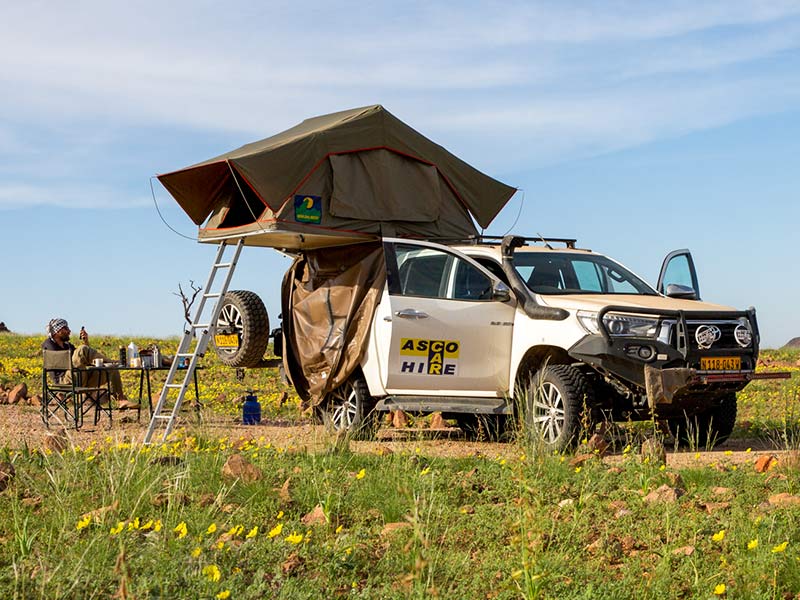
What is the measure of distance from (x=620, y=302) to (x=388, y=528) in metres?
4.59

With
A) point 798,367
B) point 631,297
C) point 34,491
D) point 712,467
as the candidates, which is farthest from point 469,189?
point 798,367

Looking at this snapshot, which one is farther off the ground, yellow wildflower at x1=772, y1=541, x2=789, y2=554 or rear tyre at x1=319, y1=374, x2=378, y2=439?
rear tyre at x1=319, y1=374, x2=378, y2=439

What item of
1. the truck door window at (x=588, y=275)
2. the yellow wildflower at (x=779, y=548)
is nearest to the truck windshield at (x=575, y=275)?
the truck door window at (x=588, y=275)

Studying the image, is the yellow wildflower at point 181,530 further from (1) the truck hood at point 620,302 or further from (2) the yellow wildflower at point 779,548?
(1) the truck hood at point 620,302

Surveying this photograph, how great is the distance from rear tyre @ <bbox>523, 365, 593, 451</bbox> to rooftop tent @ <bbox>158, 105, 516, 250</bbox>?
10.9 ft

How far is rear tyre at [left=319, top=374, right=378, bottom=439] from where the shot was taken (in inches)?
462

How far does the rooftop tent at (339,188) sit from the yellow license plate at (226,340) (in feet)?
4.09

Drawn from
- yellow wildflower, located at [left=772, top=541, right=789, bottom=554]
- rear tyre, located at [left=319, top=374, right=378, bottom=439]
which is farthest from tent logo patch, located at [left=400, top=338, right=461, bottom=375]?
yellow wildflower, located at [left=772, top=541, right=789, bottom=554]

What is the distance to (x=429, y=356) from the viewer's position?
36.4 feet

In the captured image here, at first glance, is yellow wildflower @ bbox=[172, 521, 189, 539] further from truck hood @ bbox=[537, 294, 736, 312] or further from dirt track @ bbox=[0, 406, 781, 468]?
truck hood @ bbox=[537, 294, 736, 312]

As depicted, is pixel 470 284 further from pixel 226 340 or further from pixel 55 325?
pixel 55 325

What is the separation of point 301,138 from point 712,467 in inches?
251

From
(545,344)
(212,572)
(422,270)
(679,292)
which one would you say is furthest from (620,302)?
(212,572)

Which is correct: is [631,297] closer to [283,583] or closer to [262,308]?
[262,308]
